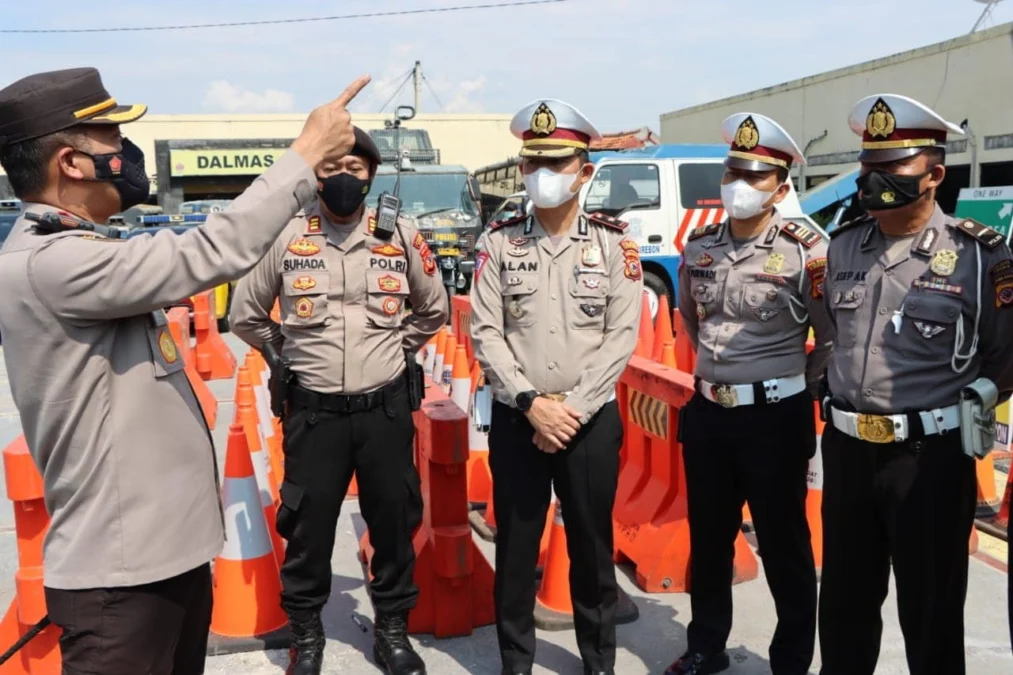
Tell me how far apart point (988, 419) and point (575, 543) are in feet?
4.85

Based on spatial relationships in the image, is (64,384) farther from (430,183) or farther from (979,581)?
(430,183)

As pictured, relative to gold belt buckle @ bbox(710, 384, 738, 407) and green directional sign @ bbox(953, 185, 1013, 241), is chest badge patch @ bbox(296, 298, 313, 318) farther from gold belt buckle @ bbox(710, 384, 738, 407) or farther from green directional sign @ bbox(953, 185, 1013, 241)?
green directional sign @ bbox(953, 185, 1013, 241)

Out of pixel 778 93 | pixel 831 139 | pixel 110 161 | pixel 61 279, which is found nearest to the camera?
pixel 61 279

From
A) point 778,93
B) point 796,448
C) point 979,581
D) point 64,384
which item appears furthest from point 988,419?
point 778,93

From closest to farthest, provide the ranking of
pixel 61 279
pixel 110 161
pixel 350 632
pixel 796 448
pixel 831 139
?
1. pixel 61 279
2. pixel 110 161
3. pixel 796 448
4. pixel 350 632
5. pixel 831 139

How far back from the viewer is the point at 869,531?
2803 millimetres

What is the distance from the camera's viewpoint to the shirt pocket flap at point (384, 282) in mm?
3283

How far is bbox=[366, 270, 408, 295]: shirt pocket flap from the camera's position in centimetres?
328

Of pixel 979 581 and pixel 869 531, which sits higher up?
pixel 869 531

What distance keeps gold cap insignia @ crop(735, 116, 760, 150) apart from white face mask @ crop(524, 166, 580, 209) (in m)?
0.67

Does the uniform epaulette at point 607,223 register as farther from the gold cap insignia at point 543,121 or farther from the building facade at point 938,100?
the building facade at point 938,100

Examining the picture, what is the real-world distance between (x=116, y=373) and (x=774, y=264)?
7.56 feet

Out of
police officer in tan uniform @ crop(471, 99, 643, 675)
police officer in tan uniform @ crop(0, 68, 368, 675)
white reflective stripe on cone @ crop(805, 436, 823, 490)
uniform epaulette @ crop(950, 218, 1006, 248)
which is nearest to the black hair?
police officer in tan uniform @ crop(0, 68, 368, 675)

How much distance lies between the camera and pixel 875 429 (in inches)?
106
